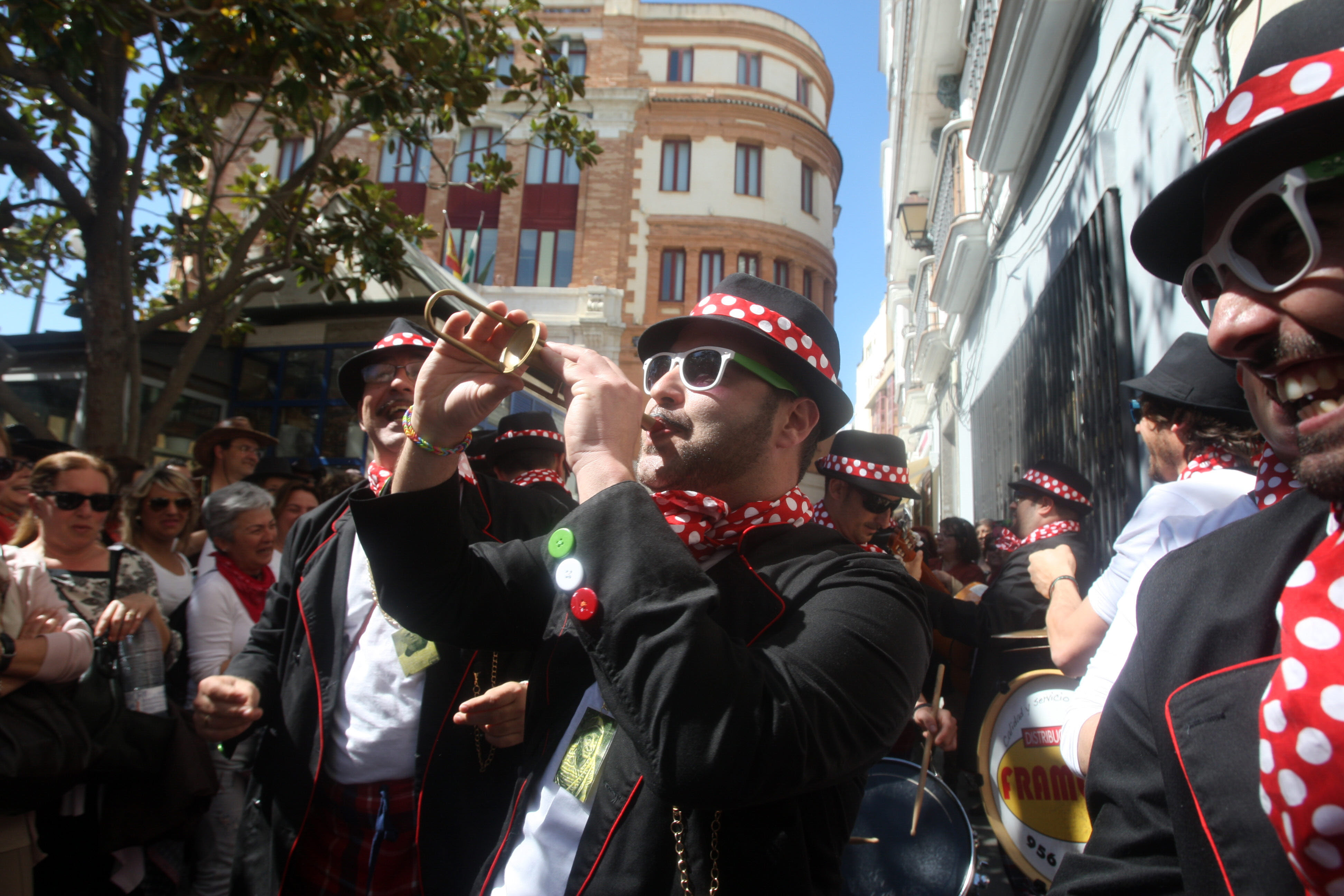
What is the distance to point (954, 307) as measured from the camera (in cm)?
1066

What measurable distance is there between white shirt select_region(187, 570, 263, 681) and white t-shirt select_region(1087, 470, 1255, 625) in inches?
137

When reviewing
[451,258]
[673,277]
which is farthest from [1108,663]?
[673,277]

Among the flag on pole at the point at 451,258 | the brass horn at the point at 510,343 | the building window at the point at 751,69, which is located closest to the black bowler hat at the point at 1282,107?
the brass horn at the point at 510,343

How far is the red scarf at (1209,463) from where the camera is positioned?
2420 millimetres

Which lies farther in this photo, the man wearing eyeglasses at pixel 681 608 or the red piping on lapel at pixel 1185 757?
the man wearing eyeglasses at pixel 681 608

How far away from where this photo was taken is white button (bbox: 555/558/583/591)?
48.2 inches

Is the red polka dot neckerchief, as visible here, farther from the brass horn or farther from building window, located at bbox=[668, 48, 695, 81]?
building window, located at bbox=[668, 48, 695, 81]

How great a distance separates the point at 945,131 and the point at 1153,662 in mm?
9460

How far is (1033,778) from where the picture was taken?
2912mm

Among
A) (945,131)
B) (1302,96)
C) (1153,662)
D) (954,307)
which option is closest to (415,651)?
(1153,662)

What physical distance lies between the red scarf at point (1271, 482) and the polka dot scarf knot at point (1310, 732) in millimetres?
850

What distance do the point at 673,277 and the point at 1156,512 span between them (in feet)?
68.9

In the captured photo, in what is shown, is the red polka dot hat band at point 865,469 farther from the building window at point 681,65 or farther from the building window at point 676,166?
the building window at point 681,65

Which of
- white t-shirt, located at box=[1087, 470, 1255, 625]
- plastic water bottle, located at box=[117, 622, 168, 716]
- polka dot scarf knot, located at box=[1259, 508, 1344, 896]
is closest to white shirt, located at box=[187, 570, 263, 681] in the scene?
plastic water bottle, located at box=[117, 622, 168, 716]
